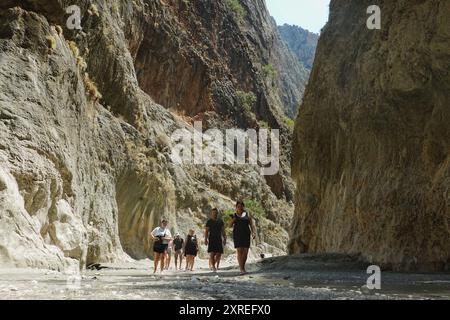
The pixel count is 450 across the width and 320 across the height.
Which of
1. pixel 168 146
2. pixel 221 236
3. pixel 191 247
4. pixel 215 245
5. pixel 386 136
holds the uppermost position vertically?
pixel 168 146

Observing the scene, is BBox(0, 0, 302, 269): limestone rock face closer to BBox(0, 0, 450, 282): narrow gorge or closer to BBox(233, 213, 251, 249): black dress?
BBox(0, 0, 450, 282): narrow gorge

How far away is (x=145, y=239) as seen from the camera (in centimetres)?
3017

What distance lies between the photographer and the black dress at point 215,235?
568 inches

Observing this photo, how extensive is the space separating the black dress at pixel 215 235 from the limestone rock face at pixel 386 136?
4100mm

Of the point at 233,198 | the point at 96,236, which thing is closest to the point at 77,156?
the point at 96,236

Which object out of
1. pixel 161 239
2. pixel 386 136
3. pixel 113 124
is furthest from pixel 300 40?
pixel 161 239

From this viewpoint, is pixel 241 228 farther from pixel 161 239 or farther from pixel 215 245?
pixel 161 239

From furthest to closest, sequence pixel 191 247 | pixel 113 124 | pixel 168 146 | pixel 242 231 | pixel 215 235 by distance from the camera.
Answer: pixel 168 146 < pixel 113 124 < pixel 191 247 < pixel 215 235 < pixel 242 231

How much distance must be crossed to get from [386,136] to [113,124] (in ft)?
52.5

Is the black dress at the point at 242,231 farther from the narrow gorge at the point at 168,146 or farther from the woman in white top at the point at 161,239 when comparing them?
the narrow gorge at the point at 168,146

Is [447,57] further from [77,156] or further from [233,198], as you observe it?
[233,198]

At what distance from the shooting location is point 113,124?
28250 millimetres

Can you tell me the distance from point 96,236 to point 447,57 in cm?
1480

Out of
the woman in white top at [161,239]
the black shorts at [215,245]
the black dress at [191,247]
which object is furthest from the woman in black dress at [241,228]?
the black dress at [191,247]
